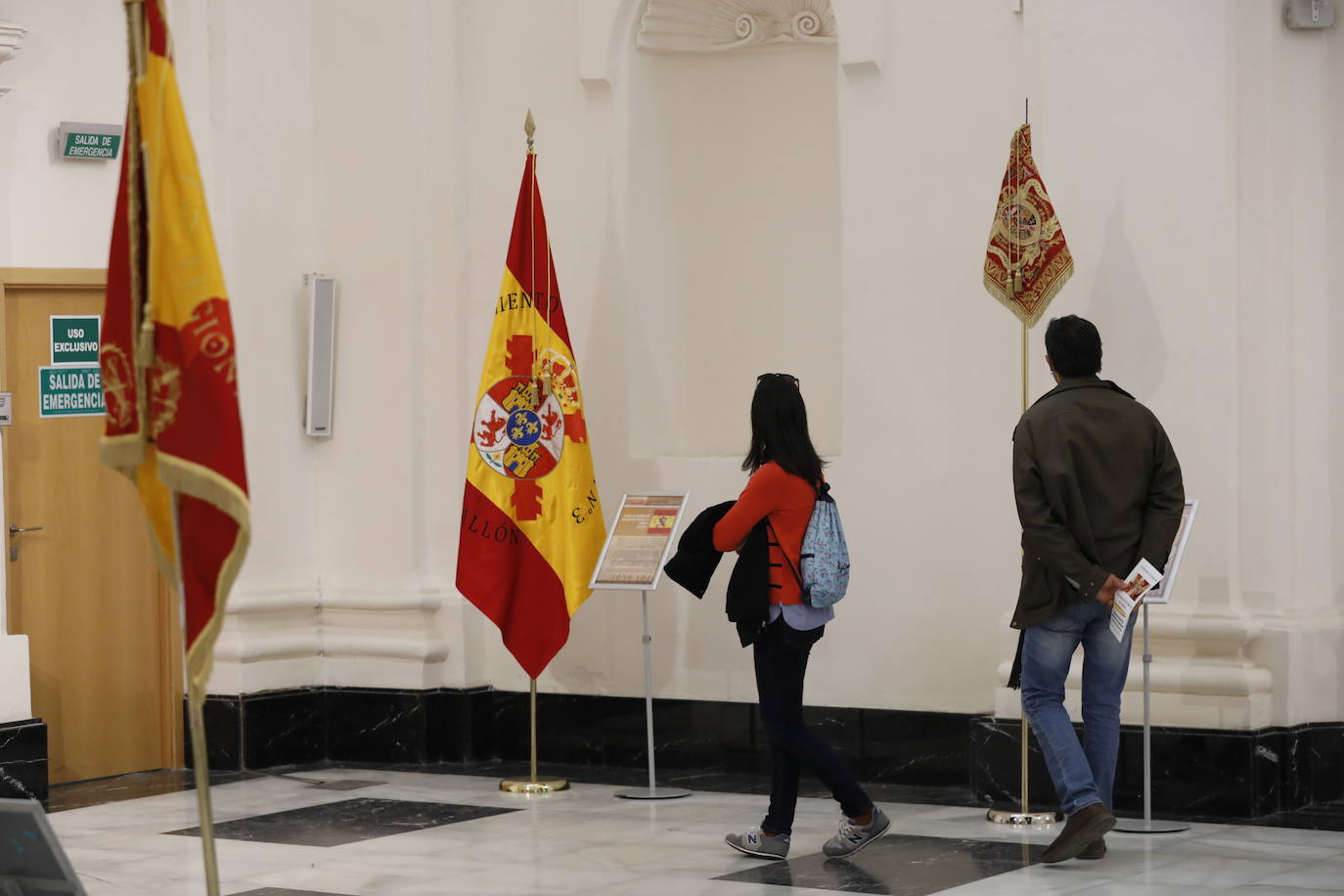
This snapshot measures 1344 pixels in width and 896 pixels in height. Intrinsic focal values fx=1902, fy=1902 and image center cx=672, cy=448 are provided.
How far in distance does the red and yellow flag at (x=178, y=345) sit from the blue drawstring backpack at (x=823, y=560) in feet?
8.21

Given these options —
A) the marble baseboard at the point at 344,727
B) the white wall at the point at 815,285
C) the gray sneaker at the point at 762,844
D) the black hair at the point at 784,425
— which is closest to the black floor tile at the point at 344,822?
the marble baseboard at the point at 344,727

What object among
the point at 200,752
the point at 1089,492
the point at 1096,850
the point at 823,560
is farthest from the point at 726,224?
the point at 200,752

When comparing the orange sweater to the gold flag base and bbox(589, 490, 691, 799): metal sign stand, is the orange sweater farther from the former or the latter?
the gold flag base

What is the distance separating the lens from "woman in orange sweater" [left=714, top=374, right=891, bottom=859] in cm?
591

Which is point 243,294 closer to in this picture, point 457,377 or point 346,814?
point 457,377

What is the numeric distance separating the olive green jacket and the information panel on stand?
80.1 inches

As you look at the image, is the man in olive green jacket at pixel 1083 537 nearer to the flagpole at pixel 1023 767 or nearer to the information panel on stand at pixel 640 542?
the flagpole at pixel 1023 767

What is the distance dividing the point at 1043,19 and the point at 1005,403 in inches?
57.9

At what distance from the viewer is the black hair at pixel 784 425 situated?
19.5 ft

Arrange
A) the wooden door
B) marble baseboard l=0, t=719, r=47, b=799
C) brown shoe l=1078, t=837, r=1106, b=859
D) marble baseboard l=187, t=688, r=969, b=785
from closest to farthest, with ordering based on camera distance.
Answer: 1. brown shoe l=1078, t=837, r=1106, b=859
2. marble baseboard l=0, t=719, r=47, b=799
3. the wooden door
4. marble baseboard l=187, t=688, r=969, b=785

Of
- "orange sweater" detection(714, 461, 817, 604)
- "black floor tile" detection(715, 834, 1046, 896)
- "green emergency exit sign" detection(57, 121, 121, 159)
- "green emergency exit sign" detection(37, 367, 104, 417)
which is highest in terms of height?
"green emergency exit sign" detection(57, 121, 121, 159)

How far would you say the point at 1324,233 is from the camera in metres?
6.94

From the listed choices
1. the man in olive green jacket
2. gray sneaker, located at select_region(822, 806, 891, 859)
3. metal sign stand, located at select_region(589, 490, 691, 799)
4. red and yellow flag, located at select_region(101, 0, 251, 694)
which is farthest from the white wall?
red and yellow flag, located at select_region(101, 0, 251, 694)

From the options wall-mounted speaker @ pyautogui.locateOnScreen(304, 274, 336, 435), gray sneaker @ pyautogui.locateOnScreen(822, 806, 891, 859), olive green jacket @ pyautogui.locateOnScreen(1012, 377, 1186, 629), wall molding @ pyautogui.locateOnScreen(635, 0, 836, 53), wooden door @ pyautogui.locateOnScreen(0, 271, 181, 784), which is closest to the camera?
olive green jacket @ pyautogui.locateOnScreen(1012, 377, 1186, 629)
